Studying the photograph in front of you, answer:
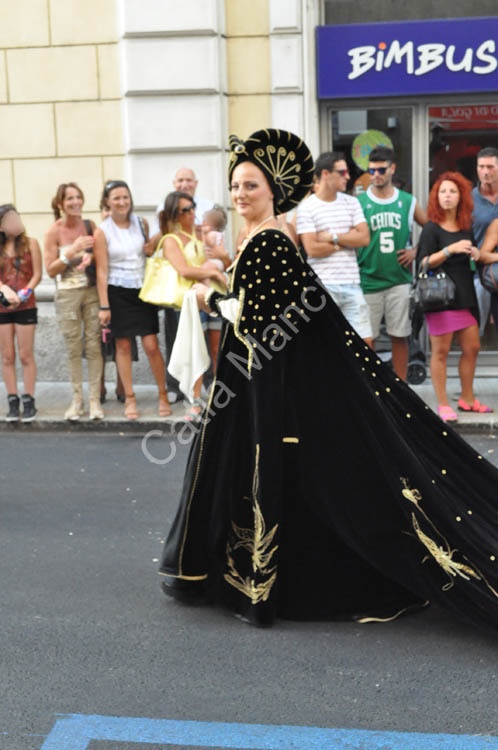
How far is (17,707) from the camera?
11.9 feet

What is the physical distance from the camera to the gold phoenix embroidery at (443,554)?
3.85 meters

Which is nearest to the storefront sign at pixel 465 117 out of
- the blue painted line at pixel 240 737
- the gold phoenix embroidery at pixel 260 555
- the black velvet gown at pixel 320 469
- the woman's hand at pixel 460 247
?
the woman's hand at pixel 460 247

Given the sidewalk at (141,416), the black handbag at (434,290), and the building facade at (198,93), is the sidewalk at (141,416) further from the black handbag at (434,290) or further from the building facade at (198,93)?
the building facade at (198,93)

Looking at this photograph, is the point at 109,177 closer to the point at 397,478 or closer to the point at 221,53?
the point at 221,53

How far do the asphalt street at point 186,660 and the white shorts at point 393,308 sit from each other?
12.5 ft

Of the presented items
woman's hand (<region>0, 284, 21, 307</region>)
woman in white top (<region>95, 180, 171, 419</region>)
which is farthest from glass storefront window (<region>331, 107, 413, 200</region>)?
woman's hand (<region>0, 284, 21, 307</region>)

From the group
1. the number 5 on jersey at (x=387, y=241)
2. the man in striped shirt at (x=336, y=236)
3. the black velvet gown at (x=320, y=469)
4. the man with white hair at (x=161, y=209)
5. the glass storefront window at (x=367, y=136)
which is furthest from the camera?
the glass storefront window at (x=367, y=136)

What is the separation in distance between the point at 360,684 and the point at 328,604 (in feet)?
1.78

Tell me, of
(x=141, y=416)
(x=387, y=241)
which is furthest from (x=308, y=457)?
(x=387, y=241)

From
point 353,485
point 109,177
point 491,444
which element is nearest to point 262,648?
point 353,485

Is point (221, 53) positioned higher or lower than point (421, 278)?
higher

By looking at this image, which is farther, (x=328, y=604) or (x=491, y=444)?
(x=491, y=444)

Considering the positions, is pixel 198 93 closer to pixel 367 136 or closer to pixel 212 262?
pixel 367 136

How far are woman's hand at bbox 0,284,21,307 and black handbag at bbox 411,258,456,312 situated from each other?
10.7 feet
